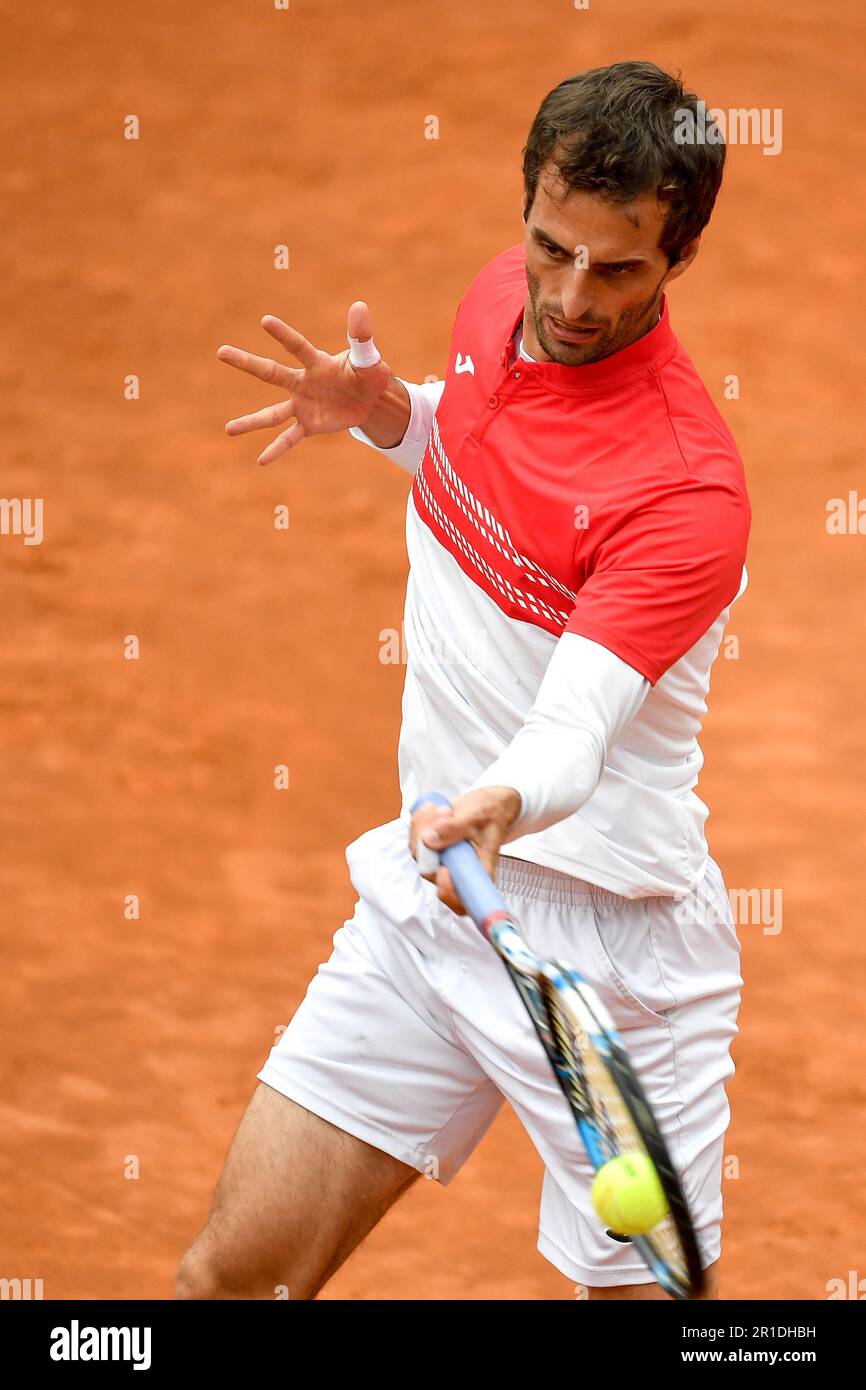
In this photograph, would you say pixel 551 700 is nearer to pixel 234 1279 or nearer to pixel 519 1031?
pixel 519 1031

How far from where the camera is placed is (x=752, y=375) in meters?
6.64

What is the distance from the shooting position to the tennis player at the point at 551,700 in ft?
8.66

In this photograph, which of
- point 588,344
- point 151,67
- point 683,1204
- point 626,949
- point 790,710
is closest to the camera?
point 683,1204

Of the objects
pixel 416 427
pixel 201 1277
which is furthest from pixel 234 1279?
pixel 416 427

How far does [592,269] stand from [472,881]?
3.00 ft

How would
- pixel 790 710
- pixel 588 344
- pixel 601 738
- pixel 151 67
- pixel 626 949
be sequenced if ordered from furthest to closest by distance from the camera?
1. pixel 151 67
2. pixel 790 710
3. pixel 626 949
4. pixel 588 344
5. pixel 601 738

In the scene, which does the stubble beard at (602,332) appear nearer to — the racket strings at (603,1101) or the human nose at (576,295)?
the human nose at (576,295)

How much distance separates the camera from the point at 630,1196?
6.91 ft

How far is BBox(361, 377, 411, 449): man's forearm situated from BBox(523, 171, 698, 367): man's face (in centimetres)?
46

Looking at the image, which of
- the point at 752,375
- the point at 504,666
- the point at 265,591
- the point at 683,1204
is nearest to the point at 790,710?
the point at 752,375

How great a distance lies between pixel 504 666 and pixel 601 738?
0.38 meters

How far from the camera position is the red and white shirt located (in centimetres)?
259

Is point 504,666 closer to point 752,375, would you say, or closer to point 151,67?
point 752,375

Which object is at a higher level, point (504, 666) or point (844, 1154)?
point (504, 666)
